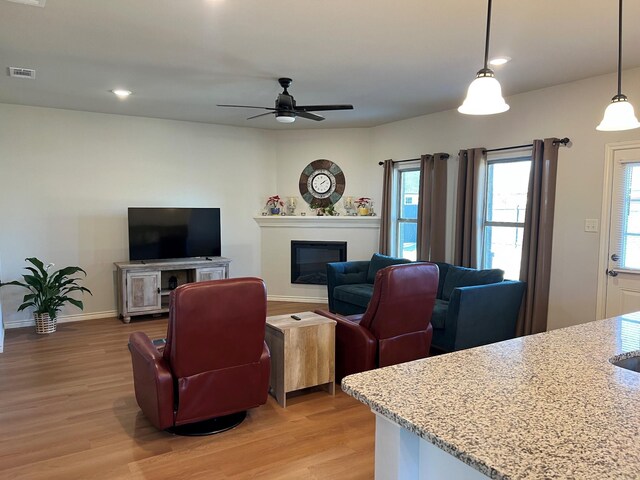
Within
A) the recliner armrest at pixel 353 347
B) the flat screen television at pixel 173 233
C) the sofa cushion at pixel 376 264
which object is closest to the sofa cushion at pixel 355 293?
the sofa cushion at pixel 376 264

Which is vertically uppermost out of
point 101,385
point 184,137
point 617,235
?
point 184,137

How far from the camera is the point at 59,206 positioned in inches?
229

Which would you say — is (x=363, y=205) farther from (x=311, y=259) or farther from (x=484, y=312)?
(x=484, y=312)

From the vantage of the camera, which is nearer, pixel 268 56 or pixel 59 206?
pixel 268 56

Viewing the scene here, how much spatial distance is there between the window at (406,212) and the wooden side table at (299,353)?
3.22 meters

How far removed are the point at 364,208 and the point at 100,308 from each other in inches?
159

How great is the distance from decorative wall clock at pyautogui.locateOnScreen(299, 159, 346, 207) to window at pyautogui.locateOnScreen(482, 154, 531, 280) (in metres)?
2.55

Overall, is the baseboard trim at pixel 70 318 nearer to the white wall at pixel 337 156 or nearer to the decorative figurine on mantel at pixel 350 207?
the white wall at pixel 337 156

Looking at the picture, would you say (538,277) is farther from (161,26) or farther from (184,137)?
(184,137)

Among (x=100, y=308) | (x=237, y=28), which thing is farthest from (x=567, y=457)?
(x=100, y=308)

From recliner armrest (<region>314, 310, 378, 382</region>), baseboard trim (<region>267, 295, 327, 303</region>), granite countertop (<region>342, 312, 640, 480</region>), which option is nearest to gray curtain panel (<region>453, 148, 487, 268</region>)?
recliner armrest (<region>314, 310, 378, 382</region>)

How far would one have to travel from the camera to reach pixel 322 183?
730 cm

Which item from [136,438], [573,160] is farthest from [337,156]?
[136,438]

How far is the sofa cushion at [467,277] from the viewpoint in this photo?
4.70 metres
